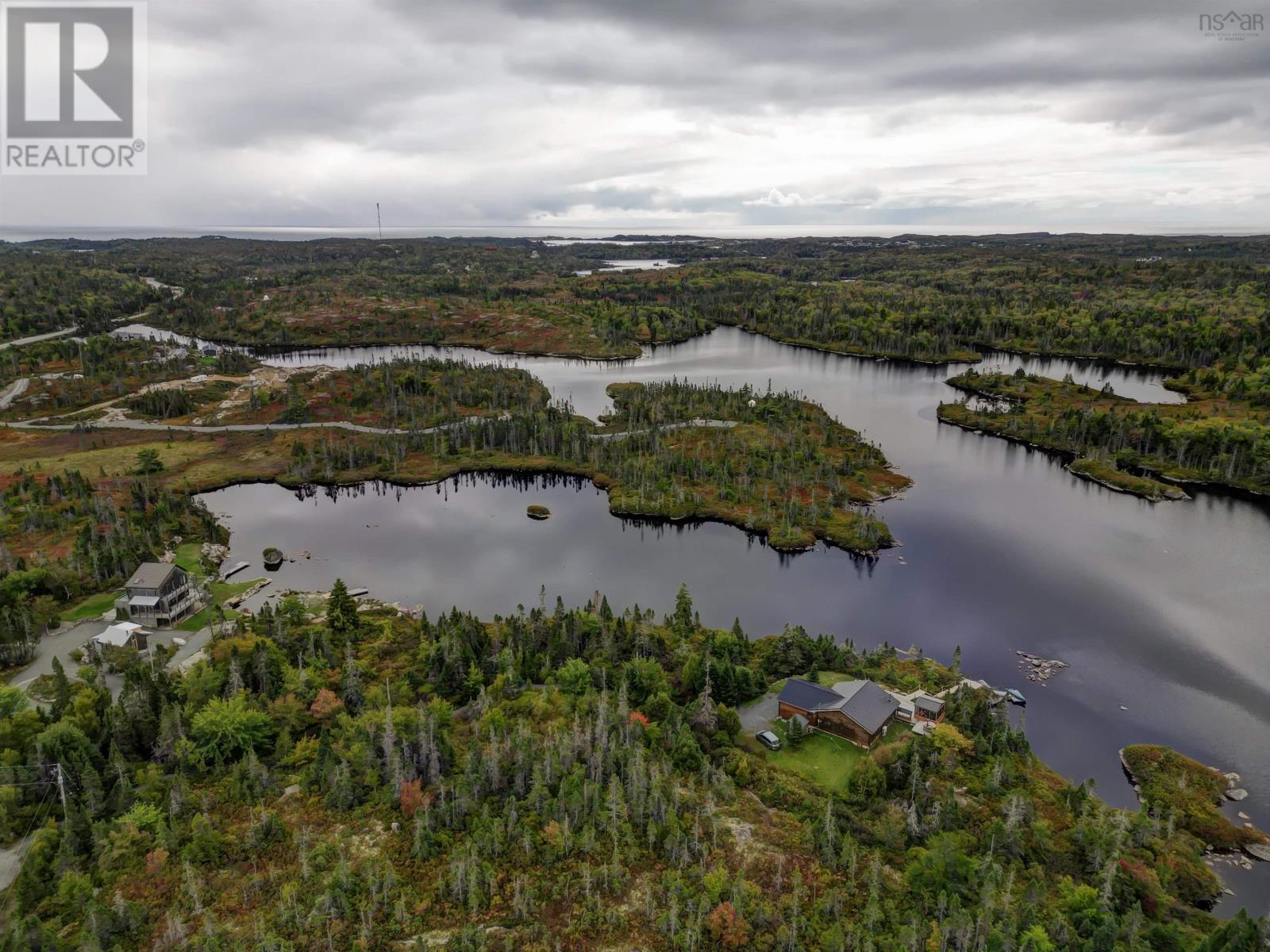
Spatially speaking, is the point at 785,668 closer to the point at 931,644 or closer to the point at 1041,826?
the point at 931,644

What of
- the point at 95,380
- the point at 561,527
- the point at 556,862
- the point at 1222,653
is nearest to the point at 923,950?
the point at 556,862

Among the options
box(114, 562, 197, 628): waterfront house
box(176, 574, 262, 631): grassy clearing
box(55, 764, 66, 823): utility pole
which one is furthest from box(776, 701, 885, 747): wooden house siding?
box(114, 562, 197, 628): waterfront house

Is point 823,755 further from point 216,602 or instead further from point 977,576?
point 216,602

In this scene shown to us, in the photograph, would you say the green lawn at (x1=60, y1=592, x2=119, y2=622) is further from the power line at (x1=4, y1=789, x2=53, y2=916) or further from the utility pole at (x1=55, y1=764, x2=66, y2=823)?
the utility pole at (x1=55, y1=764, x2=66, y2=823)

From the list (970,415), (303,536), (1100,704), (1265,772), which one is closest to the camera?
(1265,772)

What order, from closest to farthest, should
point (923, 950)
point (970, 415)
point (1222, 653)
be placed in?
point (923, 950) < point (1222, 653) < point (970, 415)

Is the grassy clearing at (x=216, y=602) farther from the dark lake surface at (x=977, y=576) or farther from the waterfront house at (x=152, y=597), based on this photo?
the dark lake surface at (x=977, y=576)

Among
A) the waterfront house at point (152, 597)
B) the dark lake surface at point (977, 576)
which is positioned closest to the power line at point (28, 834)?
the waterfront house at point (152, 597)
